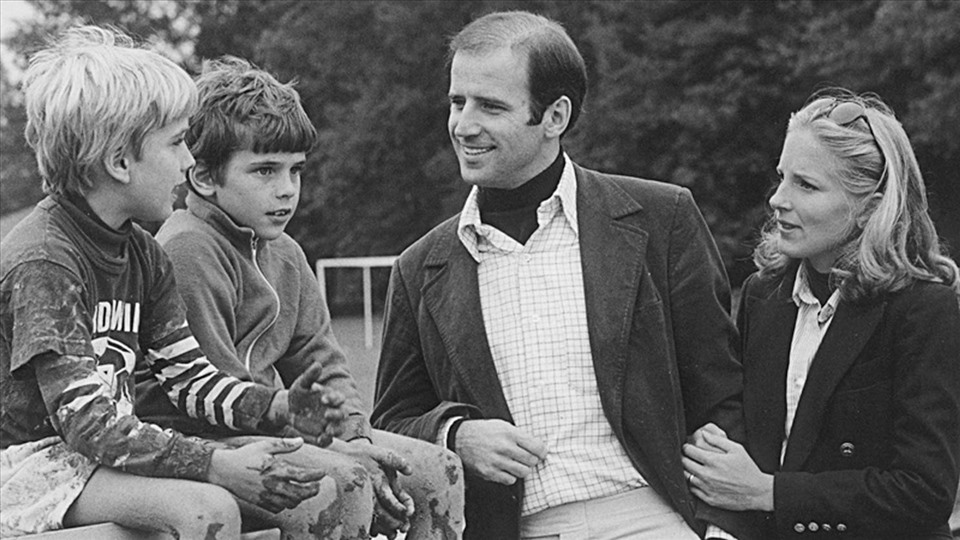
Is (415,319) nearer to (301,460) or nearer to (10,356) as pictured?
(301,460)

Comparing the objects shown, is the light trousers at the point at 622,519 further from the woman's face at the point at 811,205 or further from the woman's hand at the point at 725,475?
the woman's face at the point at 811,205

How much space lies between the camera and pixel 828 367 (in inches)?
129

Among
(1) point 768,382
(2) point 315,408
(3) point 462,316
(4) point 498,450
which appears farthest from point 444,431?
(1) point 768,382

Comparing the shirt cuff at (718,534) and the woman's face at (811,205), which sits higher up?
the woman's face at (811,205)

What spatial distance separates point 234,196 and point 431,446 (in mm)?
802

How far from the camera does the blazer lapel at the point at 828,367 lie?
326cm

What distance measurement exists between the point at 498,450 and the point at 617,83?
2296 centimetres

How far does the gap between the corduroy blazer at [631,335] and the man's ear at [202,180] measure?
551mm

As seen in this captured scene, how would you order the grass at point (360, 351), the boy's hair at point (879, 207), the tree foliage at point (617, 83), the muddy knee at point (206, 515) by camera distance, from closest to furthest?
the muddy knee at point (206, 515) → the boy's hair at point (879, 207) → the grass at point (360, 351) → the tree foliage at point (617, 83)

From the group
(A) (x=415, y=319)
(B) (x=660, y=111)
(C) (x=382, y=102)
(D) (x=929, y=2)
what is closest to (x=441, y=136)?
(C) (x=382, y=102)

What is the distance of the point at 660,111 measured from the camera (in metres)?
25.3

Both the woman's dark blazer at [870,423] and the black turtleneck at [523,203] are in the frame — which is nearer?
the woman's dark blazer at [870,423]

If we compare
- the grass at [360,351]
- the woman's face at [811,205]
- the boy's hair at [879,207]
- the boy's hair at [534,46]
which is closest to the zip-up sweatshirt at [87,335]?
the boy's hair at [534,46]

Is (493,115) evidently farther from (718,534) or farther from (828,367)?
(718,534)
